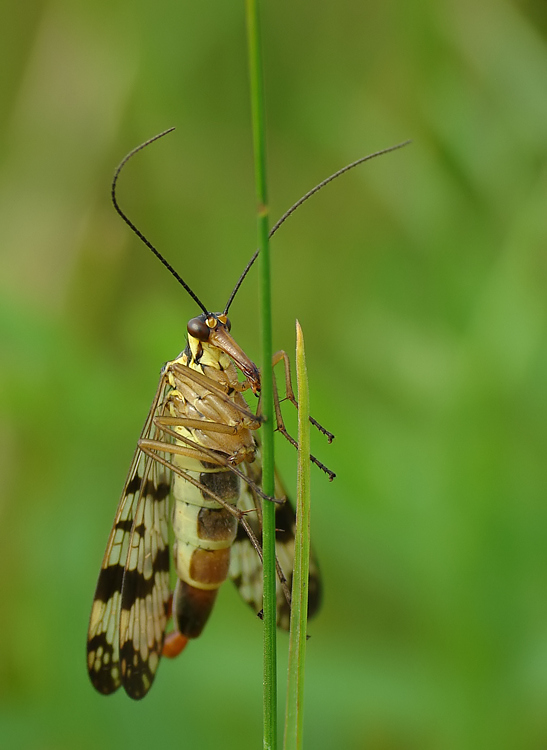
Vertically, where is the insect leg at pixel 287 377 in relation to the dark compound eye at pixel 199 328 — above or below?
below

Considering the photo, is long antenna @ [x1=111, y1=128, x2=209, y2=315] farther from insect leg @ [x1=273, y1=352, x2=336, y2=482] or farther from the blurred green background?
the blurred green background

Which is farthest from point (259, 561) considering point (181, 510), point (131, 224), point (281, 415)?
point (131, 224)

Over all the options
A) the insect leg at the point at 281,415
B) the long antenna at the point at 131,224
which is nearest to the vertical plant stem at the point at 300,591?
the long antenna at the point at 131,224

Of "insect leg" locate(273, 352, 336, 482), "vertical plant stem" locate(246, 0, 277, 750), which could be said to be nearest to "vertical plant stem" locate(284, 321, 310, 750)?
"vertical plant stem" locate(246, 0, 277, 750)

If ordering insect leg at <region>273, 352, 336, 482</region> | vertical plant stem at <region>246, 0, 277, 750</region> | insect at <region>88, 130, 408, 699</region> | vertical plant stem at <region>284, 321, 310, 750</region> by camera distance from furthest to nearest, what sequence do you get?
insect at <region>88, 130, 408, 699</region>, insect leg at <region>273, 352, 336, 482</region>, vertical plant stem at <region>284, 321, 310, 750</region>, vertical plant stem at <region>246, 0, 277, 750</region>

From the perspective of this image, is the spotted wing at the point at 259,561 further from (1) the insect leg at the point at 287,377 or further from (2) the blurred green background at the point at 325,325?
(1) the insect leg at the point at 287,377

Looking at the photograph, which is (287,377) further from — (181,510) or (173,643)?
(173,643)
